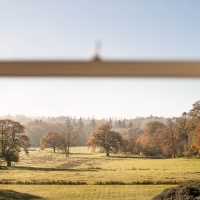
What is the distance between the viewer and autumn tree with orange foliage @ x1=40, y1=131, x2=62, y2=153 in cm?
208

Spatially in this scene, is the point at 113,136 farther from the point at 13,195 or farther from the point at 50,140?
the point at 13,195

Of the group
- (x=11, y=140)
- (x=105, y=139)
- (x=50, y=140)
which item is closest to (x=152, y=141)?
(x=105, y=139)

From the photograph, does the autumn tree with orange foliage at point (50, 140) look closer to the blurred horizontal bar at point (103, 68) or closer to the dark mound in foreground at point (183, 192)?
the blurred horizontal bar at point (103, 68)

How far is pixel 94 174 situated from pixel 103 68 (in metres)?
0.71

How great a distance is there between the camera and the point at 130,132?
2107 millimetres

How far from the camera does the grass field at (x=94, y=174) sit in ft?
6.48

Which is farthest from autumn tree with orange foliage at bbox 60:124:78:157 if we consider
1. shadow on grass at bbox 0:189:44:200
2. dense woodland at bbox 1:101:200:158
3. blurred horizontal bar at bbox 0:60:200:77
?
blurred horizontal bar at bbox 0:60:200:77

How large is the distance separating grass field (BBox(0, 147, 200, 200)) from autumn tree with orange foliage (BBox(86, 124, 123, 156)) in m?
0.05

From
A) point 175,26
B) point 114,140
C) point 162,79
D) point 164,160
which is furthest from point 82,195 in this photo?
point 175,26

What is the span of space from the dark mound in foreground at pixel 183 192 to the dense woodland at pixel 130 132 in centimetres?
20

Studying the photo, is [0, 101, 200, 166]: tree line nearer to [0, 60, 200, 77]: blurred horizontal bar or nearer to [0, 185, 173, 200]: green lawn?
[0, 185, 173, 200]: green lawn

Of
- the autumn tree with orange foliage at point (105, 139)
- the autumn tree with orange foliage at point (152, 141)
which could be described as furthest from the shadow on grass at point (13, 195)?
the autumn tree with orange foliage at point (152, 141)

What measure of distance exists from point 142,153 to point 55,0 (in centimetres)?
107

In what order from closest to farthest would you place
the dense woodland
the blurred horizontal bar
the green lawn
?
the blurred horizontal bar, the green lawn, the dense woodland
